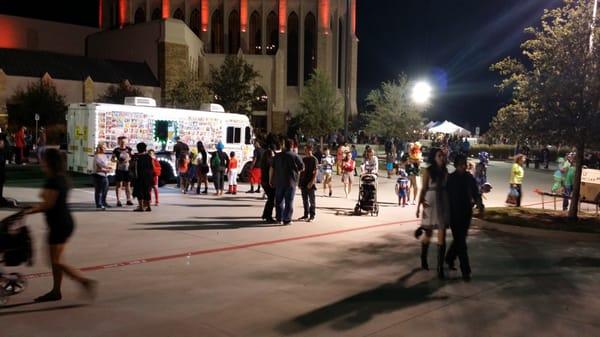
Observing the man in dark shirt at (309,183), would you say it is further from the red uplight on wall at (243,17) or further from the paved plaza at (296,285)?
the red uplight on wall at (243,17)

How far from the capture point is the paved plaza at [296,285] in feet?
18.8

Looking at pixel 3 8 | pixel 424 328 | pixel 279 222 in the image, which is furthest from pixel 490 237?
pixel 3 8

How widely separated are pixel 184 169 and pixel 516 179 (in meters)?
9.80

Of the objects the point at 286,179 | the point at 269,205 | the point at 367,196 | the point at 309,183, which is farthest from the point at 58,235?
the point at 367,196

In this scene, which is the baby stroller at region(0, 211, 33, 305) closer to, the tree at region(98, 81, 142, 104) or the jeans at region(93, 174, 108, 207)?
the jeans at region(93, 174, 108, 207)

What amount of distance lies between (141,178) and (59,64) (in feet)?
129

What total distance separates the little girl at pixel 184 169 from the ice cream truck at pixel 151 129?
6.06 ft

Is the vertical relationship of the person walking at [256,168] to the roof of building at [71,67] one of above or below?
below

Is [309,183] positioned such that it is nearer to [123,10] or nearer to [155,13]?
[155,13]

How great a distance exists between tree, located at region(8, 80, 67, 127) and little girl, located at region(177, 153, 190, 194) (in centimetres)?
2636

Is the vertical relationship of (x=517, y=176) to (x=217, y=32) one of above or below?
below

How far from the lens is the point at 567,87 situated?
12352 mm

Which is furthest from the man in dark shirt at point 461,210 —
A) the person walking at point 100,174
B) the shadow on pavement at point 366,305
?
the person walking at point 100,174

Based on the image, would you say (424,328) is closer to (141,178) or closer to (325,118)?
(141,178)
